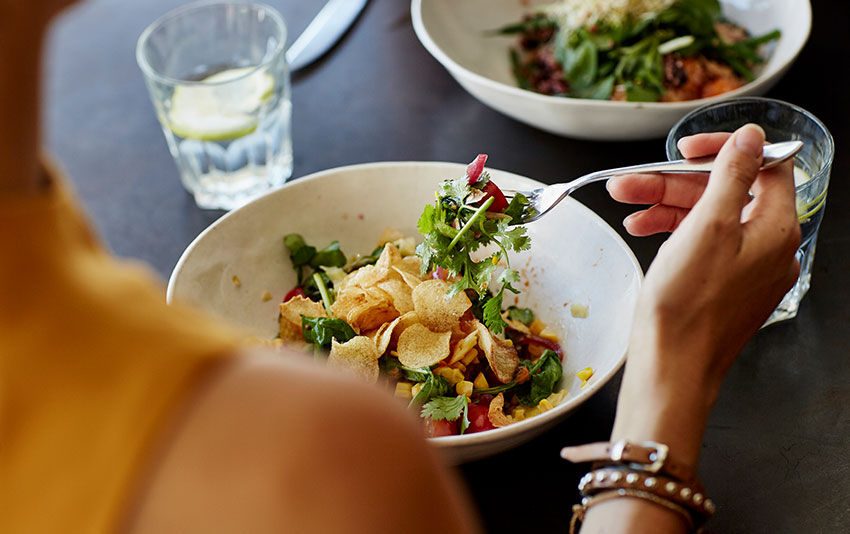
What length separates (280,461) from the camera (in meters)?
0.37

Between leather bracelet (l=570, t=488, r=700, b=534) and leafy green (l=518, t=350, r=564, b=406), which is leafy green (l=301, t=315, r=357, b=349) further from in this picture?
leather bracelet (l=570, t=488, r=700, b=534)

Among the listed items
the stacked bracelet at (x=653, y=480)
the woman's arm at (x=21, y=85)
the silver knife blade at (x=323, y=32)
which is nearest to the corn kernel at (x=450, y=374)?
the stacked bracelet at (x=653, y=480)

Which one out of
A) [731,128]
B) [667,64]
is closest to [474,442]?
[731,128]

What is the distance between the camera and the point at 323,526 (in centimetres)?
37

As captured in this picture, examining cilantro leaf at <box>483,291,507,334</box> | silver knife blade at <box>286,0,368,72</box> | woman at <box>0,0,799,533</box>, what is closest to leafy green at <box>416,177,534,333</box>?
cilantro leaf at <box>483,291,507,334</box>

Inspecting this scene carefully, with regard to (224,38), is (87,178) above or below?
below

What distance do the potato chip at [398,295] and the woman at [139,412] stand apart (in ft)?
2.30

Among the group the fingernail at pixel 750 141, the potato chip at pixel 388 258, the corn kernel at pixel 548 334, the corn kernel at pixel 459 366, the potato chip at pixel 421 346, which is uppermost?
the fingernail at pixel 750 141

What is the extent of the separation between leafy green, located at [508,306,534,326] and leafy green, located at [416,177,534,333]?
4.4 inches

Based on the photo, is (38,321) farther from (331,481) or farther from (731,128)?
(731,128)

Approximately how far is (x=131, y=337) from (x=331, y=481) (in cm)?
11

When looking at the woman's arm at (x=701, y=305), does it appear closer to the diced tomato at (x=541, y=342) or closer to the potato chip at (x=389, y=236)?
the diced tomato at (x=541, y=342)

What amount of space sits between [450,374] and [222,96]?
29.2 inches

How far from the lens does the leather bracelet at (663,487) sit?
29.4 inches
